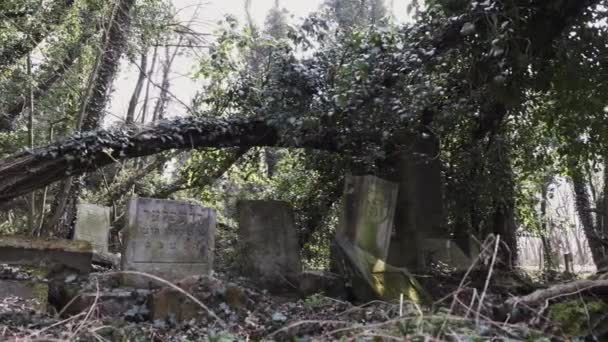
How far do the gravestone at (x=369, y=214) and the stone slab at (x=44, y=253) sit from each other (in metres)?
3.08

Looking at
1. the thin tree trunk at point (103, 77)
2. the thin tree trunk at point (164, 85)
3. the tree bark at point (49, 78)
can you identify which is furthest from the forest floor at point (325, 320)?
the thin tree trunk at point (164, 85)

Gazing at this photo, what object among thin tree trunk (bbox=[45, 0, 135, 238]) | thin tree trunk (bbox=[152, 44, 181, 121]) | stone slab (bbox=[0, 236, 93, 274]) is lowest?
stone slab (bbox=[0, 236, 93, 274])

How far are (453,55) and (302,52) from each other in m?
2.12

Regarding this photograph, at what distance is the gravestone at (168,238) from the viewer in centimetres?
644

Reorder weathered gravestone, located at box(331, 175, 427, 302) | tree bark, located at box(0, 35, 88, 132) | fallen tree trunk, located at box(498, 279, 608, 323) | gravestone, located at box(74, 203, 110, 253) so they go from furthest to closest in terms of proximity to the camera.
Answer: tree bark, located at box(0, 35, 88, 132), gravestone, located at box(74, 203, 110, 253), weathered gravestone, located at box(331, 175, 427, 302), fallen tree trunk, located at box(498, 279, 608, 323)

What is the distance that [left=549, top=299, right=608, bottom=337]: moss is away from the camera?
2.90m

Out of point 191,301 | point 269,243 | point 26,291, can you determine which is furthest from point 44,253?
point 269,243

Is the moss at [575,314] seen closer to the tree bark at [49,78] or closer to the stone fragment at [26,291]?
the stone fragment at [26,291]

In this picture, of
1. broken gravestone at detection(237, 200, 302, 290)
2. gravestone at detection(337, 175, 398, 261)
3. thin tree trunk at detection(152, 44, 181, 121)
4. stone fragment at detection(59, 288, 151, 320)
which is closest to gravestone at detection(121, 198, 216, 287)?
broken gravestone at detection(237, 200, 302, 290)

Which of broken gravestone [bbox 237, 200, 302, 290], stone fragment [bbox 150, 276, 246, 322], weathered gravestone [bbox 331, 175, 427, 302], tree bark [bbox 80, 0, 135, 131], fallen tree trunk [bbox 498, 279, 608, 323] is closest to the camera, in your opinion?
fallen tree trunk [bbox 498, 279, 608, 323]

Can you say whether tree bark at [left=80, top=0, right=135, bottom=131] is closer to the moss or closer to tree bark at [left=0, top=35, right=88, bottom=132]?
tree bark at [left=0, top=35, right=88, bottom=132]

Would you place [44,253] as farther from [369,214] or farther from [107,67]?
[107,67]

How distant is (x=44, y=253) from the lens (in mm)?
5977

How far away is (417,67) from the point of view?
6.03 metres
